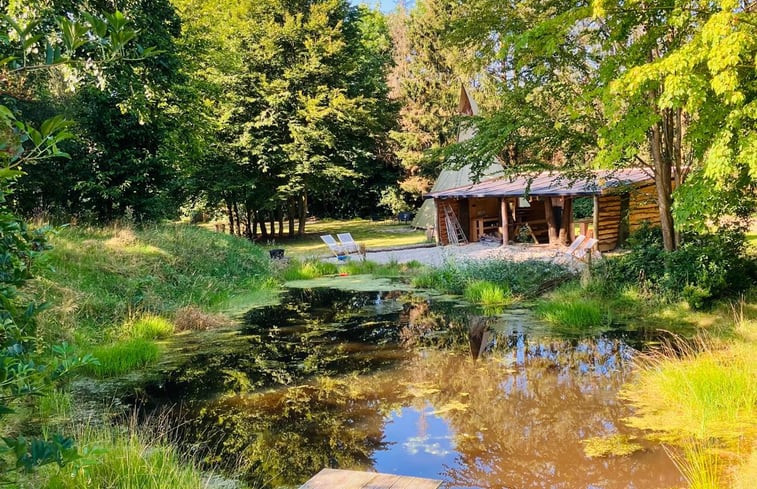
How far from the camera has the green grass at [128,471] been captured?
3576 millimetres

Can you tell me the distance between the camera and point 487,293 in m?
10.9

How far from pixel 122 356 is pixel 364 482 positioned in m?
4.98

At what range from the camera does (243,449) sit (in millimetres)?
4840

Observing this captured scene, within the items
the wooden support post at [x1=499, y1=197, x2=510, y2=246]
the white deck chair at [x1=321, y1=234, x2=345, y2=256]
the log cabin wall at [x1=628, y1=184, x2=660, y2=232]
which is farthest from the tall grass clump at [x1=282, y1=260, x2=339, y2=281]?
the log cabin wall at [x1=628, y1=184, x2=660, y2=232]

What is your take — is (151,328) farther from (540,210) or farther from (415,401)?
(540,210)

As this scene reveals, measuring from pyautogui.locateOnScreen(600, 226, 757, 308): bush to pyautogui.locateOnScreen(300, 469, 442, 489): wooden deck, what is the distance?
6.99 meters

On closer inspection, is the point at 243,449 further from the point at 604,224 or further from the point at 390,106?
the point at 390,106

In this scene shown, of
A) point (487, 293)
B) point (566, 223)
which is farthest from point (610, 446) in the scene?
point (566, 223)

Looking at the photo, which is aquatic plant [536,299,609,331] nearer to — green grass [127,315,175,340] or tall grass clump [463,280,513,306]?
tall grass clump [463,280,513,306]

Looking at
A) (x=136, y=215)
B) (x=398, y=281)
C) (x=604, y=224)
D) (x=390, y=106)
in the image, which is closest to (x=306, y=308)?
(x=398, y=281)

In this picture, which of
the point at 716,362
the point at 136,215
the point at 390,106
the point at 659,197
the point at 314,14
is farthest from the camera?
the point at 390,106

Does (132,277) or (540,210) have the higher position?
(540,210)

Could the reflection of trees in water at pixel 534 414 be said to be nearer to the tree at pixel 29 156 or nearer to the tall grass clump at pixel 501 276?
the tree at pixel 29 156

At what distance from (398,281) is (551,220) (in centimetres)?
775
